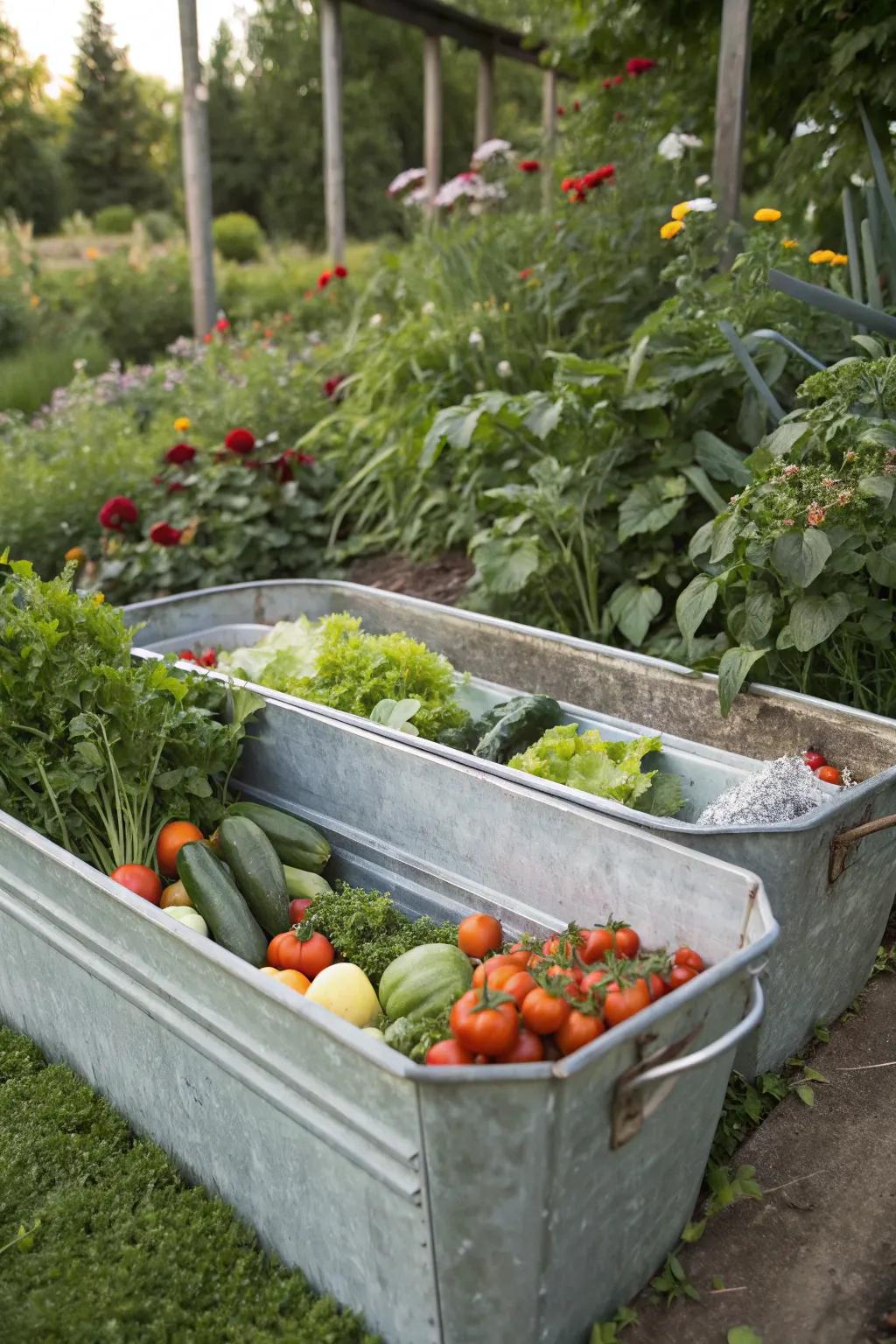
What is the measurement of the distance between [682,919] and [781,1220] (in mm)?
588

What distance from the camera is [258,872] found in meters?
2.47

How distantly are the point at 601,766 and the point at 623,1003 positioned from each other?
89 cm

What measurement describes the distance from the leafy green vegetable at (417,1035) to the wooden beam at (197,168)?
574 cm

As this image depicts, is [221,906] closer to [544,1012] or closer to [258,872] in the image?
[258,872]

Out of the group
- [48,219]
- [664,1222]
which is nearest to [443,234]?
[664,1222]

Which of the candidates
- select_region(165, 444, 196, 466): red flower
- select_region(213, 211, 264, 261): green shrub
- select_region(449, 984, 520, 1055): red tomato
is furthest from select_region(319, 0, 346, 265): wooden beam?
select_region(213, 211, 264, 261): green shrub

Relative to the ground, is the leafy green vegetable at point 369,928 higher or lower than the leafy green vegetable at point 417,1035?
lower

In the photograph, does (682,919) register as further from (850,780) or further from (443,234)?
(443,234)

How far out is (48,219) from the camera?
79.5 feet

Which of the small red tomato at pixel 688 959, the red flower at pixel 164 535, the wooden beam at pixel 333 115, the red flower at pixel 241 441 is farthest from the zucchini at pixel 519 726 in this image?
the wooden beam at pixel 333 115

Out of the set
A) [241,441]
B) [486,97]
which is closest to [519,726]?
[241,441]

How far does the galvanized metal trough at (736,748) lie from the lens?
203 cm

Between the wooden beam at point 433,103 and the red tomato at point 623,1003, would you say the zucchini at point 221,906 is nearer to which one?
the red tomato at point 623,1003

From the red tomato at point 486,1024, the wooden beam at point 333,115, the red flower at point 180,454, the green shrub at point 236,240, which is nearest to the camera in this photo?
the red tomato at point 486,1024
